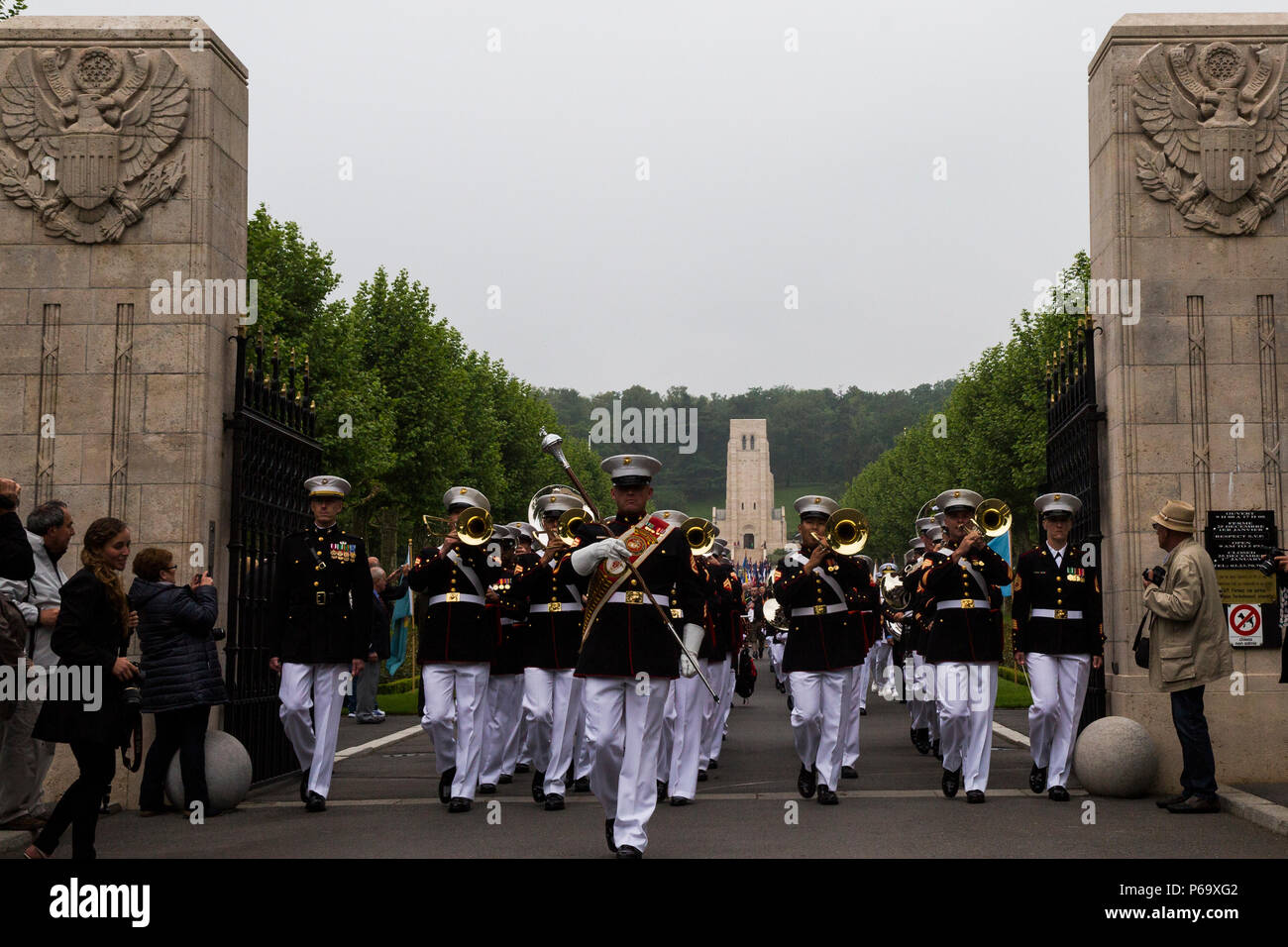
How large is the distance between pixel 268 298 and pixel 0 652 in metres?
26.6

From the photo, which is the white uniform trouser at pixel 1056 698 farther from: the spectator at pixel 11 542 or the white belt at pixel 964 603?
the spectator at pixel 11 542

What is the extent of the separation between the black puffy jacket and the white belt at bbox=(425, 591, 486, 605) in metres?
1.87

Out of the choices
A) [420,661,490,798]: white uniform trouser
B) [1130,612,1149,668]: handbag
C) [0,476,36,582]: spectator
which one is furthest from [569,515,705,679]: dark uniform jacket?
[1130,612,1149,668]: handbag

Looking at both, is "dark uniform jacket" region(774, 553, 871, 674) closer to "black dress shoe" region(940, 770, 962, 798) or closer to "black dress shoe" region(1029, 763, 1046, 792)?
"black dress shoe" region(940, 770, 962, 798)

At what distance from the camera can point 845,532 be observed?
1220 cm

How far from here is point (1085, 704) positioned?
1300cm

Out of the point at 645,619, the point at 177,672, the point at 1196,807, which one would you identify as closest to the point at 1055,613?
the point at 1196,807

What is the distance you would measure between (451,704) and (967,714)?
4047mm

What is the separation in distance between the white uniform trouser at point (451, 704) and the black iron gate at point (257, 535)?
1.63 metres

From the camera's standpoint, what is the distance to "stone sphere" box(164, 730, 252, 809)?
1126 centimetres

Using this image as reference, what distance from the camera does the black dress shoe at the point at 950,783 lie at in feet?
39.3

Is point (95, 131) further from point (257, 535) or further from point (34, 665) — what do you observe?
point (34, 665)
